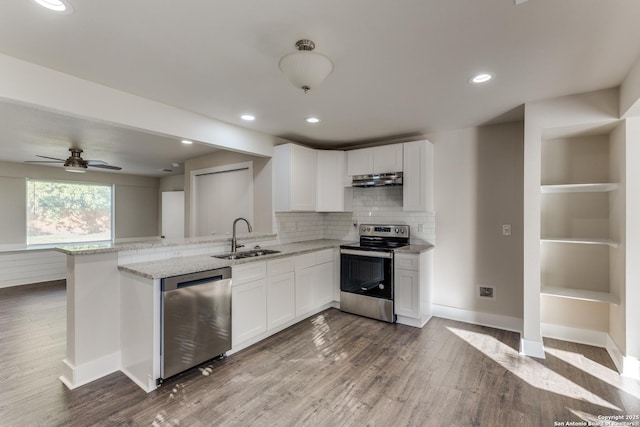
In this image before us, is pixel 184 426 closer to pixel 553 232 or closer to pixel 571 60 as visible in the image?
pixel 571 60

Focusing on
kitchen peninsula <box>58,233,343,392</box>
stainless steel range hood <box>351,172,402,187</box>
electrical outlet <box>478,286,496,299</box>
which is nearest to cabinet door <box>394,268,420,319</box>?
electrical outlet <box>478,286,496,299</box>

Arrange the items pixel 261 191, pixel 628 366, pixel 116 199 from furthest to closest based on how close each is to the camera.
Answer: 1. pixel 116 199
2. pixel 261 191
3. pixel 628 366

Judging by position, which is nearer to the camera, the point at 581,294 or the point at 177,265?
the point at 177,265

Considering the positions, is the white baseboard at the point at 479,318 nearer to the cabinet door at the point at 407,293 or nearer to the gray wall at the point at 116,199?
the cabinet door at the point at 407,293

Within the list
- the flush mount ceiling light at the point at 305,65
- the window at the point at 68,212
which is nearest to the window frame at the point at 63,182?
the window at the point at 68,212

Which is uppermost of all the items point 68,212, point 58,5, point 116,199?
point 58,5

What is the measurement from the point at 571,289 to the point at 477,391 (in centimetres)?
169

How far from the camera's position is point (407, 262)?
3.50 meters

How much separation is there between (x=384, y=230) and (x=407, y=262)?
80 cm

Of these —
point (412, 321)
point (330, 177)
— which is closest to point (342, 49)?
point (330, 177)

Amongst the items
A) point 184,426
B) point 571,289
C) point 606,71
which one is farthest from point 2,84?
point 571,289

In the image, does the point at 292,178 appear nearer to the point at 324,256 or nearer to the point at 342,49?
the point at 324,256

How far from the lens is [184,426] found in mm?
1882

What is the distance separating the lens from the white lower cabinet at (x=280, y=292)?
3180 millimetres
